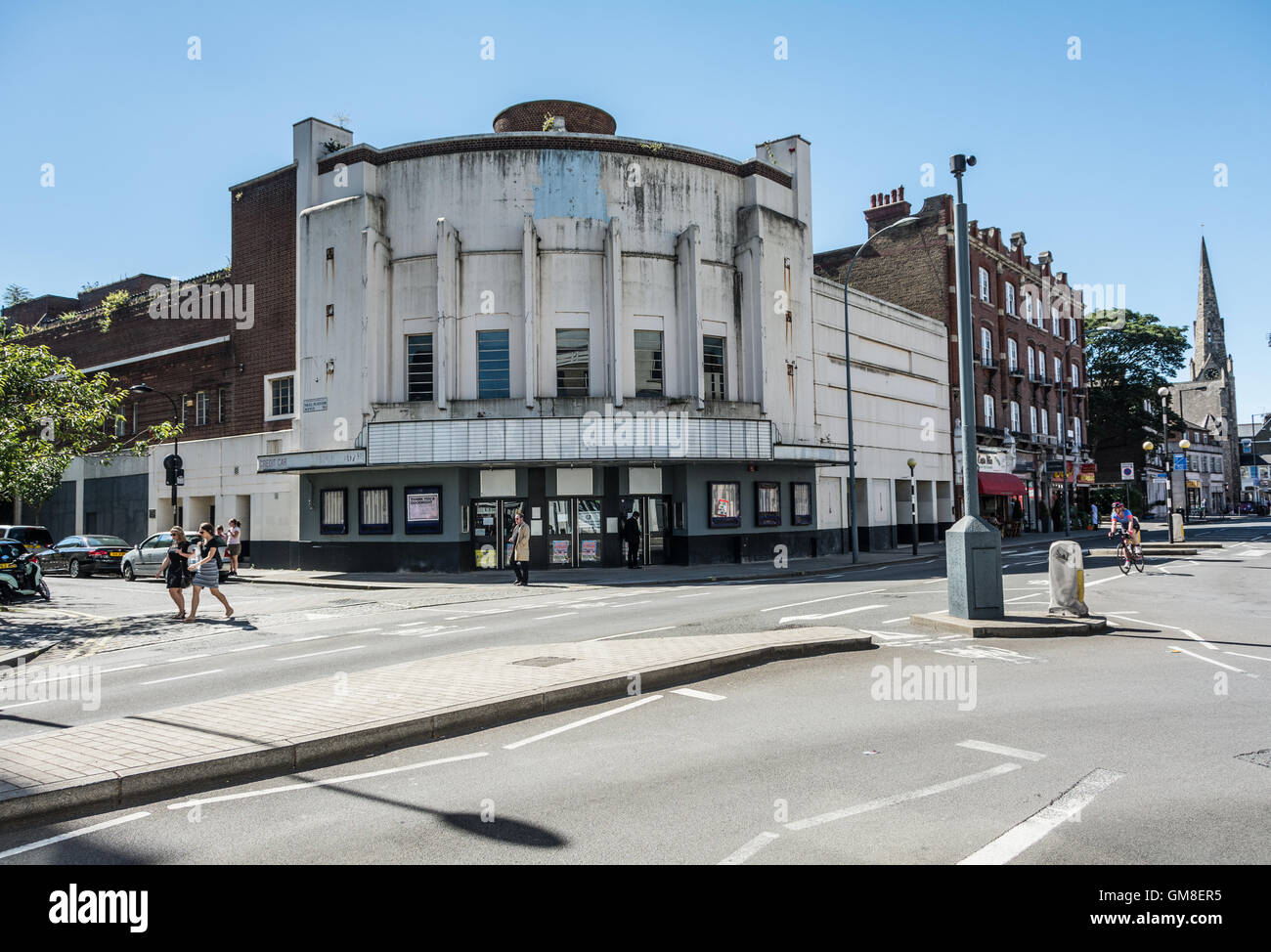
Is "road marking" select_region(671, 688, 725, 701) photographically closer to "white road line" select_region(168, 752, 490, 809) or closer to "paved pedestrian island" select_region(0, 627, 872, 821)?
"paved pedestrian island" select_region(0, 627, 872, 821)

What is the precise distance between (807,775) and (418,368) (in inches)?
961

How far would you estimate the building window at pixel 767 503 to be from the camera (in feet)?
97.5

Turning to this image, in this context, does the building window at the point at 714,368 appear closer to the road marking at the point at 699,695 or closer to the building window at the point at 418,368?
the building window at the point at 418,368

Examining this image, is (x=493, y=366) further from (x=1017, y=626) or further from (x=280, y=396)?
(x=1017, y=626)

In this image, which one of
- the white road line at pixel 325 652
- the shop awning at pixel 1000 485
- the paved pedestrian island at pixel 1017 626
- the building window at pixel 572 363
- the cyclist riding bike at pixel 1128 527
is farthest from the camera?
the shop awning at pixel 1000 485

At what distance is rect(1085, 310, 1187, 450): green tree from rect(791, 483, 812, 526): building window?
4216 centimetres

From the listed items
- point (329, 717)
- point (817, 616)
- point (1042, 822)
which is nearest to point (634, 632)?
point (817, 616)

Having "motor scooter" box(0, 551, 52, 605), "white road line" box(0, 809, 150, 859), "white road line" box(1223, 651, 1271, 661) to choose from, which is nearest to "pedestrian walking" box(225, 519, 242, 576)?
"motor scooter" box(0, 551, 52, 605)

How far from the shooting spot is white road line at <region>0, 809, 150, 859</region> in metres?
4.46

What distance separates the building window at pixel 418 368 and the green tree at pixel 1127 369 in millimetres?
54596

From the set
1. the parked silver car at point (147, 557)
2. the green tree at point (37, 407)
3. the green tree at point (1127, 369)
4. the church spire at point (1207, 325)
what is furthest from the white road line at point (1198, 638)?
the church spire at point (1207, 325)
